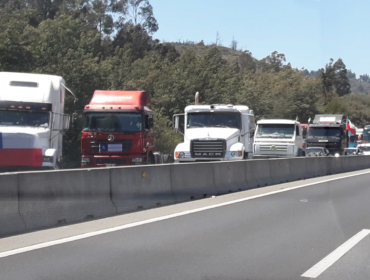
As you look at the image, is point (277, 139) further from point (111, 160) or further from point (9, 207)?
point (9, 207)

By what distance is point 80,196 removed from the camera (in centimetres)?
1191

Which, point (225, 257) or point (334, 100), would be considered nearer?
point (225, 257)

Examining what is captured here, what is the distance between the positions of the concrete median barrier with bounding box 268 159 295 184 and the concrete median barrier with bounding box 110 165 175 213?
7.30 metres

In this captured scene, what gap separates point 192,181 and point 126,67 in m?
51.4

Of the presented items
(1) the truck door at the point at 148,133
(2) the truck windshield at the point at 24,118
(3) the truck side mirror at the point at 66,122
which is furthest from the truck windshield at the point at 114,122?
(2) the truck windshield at the point at 24,118

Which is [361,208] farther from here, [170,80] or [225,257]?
[170,80]

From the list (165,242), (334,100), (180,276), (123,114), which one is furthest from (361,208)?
(334,100)

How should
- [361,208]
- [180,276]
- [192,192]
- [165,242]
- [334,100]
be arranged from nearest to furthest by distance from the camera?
[180,276] → [165,242] → [361,208] → [192,192] → [334,100]

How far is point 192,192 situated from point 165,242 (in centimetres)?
628

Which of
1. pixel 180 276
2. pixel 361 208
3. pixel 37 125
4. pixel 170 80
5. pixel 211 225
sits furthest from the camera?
pixel 170 80

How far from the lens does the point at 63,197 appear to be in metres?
11.5

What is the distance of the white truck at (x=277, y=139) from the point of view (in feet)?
103

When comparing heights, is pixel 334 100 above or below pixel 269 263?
above

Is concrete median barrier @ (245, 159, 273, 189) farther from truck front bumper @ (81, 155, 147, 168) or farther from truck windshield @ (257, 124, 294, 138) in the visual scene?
truck windshield @ (257, 124, 294, 138)
